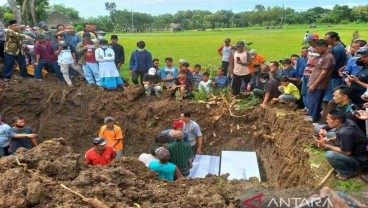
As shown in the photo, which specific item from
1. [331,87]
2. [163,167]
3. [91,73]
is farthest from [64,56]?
[331,87]

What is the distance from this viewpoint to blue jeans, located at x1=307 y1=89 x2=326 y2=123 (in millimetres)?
8636

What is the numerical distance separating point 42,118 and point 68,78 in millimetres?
1560

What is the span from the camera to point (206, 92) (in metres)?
12.1

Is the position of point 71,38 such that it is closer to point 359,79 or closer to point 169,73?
point 169,73

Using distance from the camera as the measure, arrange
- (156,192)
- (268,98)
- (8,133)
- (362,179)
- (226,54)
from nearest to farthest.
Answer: (156,192)
(362,179)
(8,133)
(268,98)
(226,54)

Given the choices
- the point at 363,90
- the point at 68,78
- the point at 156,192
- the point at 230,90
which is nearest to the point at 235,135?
the point at 230,90

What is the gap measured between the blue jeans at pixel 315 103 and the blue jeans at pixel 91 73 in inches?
267

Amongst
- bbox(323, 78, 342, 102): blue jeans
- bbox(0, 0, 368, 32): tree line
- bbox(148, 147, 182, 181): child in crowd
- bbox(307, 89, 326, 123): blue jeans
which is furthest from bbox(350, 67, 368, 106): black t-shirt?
bbox(0, 0, 368, 32): tree line

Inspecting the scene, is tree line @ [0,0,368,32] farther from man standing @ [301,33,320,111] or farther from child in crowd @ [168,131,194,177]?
child in crowd @ [168,131,194,177]

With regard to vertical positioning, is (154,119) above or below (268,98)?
below

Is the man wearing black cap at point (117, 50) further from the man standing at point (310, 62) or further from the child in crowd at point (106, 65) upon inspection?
the man standing at point (310, 62)

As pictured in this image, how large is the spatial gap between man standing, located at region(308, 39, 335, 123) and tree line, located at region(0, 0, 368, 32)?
42.4m

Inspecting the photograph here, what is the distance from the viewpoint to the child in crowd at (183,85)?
39.6ft

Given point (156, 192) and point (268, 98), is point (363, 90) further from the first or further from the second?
point (156, 192)
